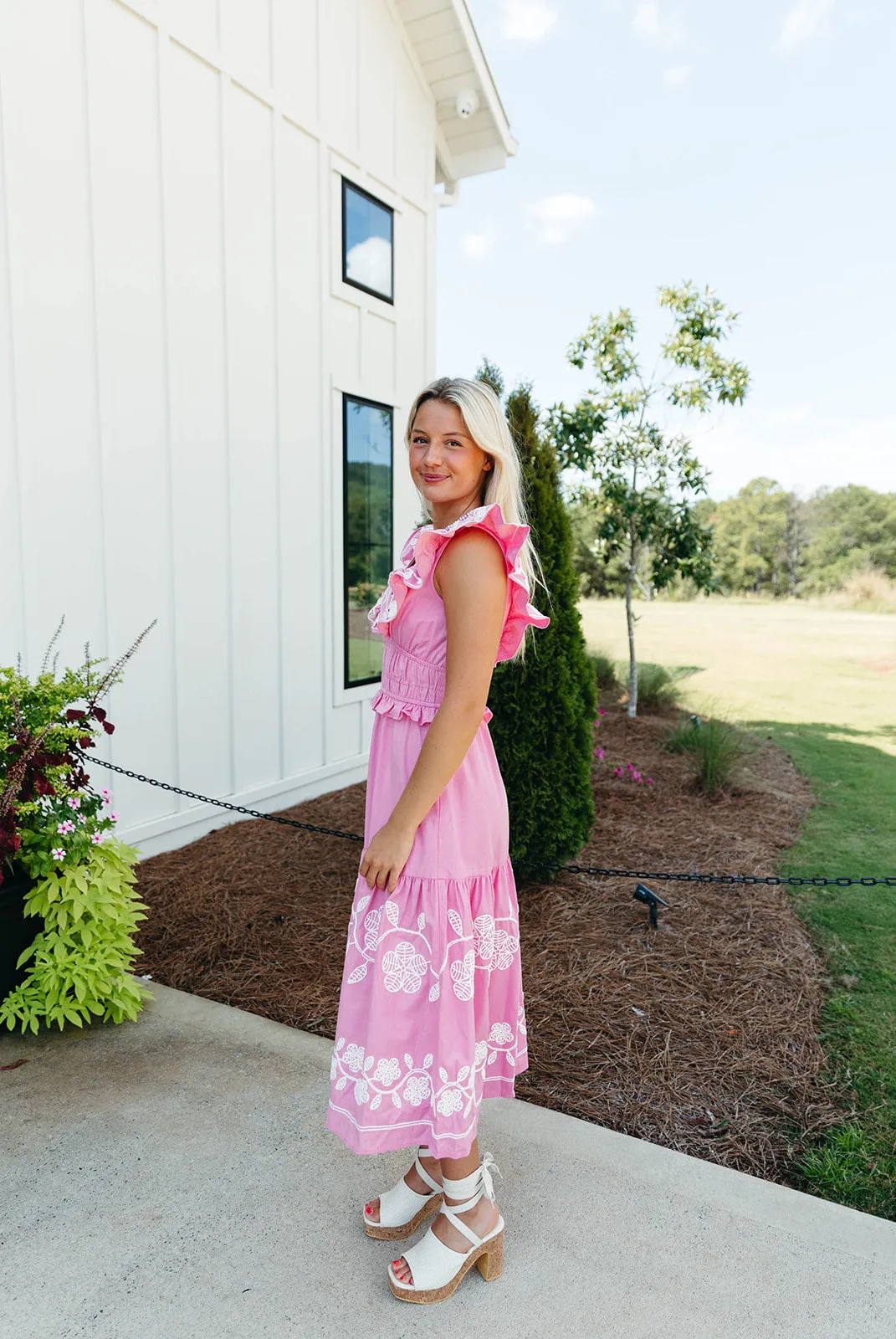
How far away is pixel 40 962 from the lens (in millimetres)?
2740

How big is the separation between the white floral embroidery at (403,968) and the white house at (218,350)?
286cm

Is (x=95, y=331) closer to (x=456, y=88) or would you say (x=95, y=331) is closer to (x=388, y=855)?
(x=388, y=855)

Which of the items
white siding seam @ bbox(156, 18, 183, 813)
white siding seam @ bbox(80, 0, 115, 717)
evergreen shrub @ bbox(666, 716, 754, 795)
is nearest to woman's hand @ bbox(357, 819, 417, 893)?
white siding seam @ bbox(80, 0, 115, 717)

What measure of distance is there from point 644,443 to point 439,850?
26.8 ft

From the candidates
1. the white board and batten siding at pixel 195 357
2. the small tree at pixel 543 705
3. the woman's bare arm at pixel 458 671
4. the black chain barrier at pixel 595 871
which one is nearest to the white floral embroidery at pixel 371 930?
the woman's bare arm at pixel 458 671

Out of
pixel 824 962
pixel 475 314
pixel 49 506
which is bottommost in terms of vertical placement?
pixel 824 962

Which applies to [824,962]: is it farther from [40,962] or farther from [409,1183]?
[40,962]

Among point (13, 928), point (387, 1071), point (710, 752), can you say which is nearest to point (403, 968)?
point (387, 1071)

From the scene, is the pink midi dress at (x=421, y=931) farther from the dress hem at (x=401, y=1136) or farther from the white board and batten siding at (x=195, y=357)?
the white board and batten siding at (x=195, y=357)

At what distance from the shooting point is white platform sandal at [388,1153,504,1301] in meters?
1.74

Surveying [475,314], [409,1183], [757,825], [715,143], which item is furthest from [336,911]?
[475,314]

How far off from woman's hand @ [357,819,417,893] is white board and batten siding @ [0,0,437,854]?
2799 mm

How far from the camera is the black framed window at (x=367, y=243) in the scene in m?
6.03

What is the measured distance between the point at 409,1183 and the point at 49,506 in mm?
3324
